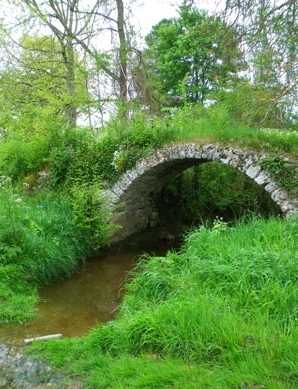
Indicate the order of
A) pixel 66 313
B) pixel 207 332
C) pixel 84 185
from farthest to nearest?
pixel 84 185, pixel 66 313, pixel 207 332

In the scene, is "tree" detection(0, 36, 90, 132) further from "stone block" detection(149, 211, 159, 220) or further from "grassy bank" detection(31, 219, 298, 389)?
"grassy bank" detection(31, 219, 298, 389)

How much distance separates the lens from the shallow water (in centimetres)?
426

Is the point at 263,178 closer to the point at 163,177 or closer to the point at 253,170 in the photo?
Answer: the point at 253,170

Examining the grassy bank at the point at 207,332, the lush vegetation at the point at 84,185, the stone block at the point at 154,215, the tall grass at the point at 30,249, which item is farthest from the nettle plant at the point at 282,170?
the stone block at the point at 154,215

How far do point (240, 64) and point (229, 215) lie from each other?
4.22 m

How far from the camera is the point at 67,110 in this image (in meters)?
9.14

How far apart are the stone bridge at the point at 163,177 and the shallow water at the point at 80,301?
1.07m

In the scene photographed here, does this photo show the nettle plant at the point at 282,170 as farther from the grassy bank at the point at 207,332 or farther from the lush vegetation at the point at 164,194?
the grassy bank at the point at 207,332

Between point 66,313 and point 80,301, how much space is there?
47 cm

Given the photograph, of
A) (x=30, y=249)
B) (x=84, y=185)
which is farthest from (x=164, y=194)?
(x=30, y=249)

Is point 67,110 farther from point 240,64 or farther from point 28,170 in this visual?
point 240,64

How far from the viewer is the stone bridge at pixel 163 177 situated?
5871 mm

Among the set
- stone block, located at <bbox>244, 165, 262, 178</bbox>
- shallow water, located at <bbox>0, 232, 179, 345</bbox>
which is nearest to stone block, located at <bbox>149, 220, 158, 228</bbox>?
shallow water, located at <bbox>0, 232, 179, 345</bbox>

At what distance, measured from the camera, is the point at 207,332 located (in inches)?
116
